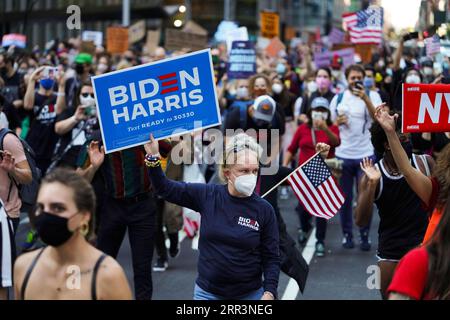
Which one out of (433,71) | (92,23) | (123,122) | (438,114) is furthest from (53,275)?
(92,23)

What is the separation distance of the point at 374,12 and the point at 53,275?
42.9 feet

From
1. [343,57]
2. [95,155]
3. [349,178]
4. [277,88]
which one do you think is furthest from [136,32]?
[95,155]

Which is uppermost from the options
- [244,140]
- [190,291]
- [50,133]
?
[244,140]

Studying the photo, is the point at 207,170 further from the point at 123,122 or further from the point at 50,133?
the point at 123,122

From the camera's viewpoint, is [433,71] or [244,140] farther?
[433,71]

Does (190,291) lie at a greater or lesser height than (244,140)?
lesser

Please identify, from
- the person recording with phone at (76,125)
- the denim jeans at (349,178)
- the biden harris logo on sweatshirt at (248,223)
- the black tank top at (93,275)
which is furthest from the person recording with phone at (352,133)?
the black tank top at (93,275)

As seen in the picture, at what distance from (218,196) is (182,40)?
11937 millimetres

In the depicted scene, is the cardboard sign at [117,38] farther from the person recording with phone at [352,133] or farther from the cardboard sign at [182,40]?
the person recording with phone at [352,133]

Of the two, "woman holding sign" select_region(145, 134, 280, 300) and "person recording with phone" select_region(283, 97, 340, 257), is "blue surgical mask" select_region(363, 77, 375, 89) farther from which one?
"woman holding sign" select_region(145, 134, 280, 300)

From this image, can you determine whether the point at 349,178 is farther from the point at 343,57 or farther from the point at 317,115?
the point at 343,57

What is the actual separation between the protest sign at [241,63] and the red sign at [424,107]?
8139 millimetres

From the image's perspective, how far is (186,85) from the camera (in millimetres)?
5863

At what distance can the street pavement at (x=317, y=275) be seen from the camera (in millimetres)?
8008
